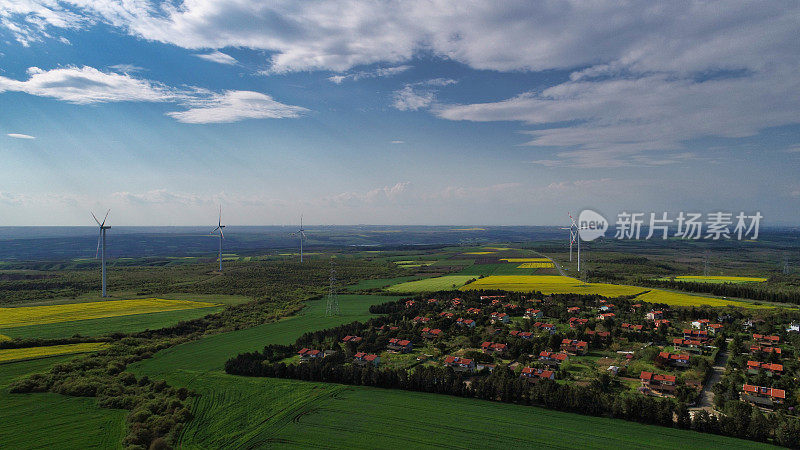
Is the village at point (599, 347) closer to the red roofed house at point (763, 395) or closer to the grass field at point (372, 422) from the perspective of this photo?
the red roofed house at point (763, 395)

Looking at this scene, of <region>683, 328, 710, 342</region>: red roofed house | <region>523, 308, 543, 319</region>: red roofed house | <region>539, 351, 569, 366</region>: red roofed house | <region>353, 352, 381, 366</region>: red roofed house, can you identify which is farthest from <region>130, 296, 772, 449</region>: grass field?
<region>523, 308, 543, 319</region>: red roofed house

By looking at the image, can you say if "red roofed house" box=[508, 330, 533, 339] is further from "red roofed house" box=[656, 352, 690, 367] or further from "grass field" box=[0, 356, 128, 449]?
"grass field" box=[0, 356, 128, 449]

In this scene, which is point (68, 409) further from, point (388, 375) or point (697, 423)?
point (697, 423)

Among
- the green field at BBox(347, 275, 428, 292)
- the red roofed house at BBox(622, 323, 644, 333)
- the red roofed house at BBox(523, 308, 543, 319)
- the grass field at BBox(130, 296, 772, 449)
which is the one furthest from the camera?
the green field at BBox(347, 275, 428, 292)

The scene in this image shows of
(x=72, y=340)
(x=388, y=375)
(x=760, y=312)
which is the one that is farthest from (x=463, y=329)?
(x=72, y=340)

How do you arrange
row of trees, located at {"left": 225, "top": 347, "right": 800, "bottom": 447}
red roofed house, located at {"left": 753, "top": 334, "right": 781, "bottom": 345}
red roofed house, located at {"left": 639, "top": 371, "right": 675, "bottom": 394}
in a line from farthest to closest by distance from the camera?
red roofed house, located at {"left": 753, "top": 334, "right": 781, "bottom": 345} → red roofed house, located at {"left": 639, "top": 371, "right": 675, "bottom": 394} → row of trees, located at {"left": 225, "top": 347, "right": 800, "bottom": 447}

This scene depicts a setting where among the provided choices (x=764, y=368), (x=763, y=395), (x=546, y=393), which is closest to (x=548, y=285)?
(x=764, y=368)
